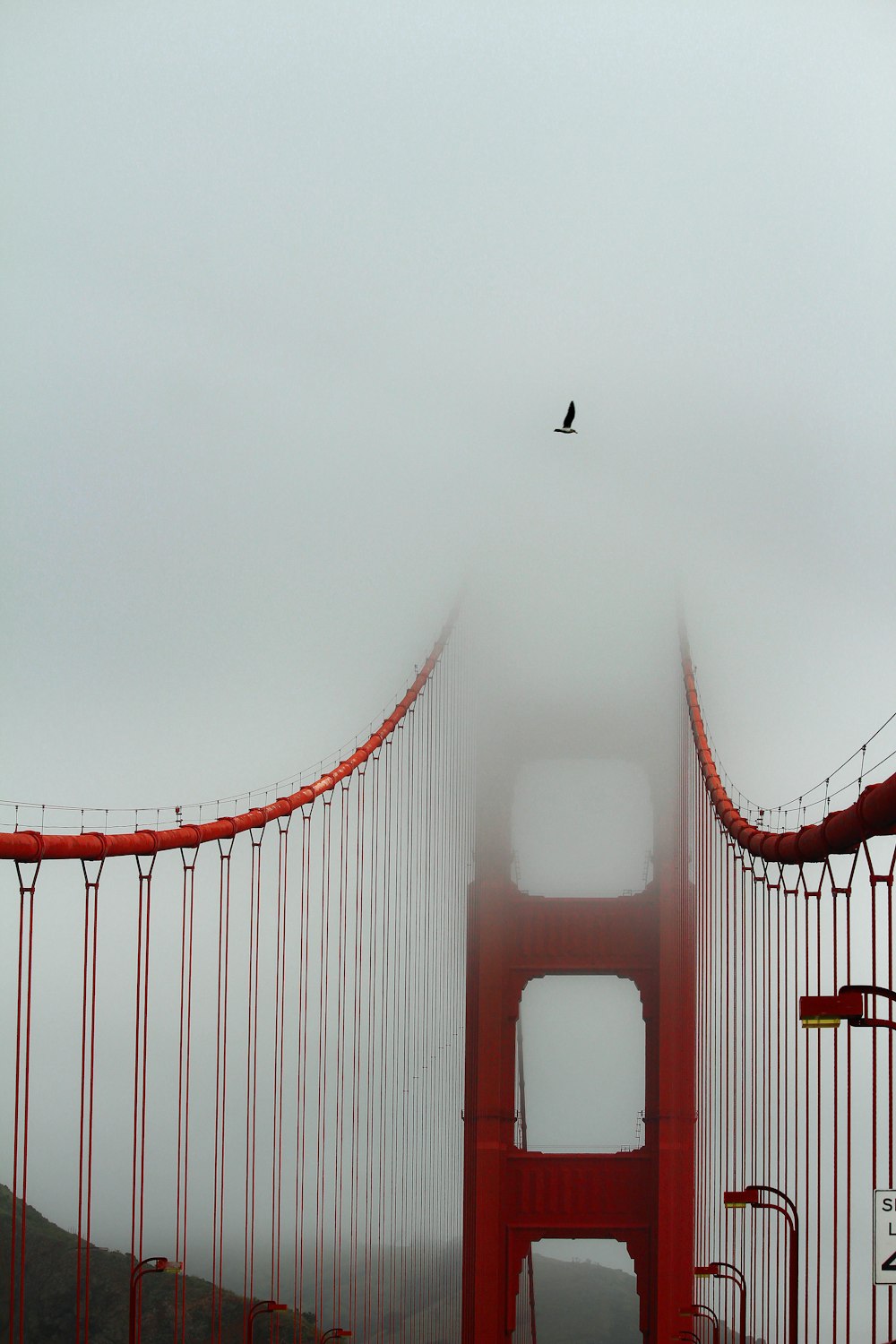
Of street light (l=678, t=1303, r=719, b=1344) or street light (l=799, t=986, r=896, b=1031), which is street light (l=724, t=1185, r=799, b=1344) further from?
street light (l=678, t=1303, r=719, b=1344)

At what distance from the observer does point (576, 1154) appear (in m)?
12.0

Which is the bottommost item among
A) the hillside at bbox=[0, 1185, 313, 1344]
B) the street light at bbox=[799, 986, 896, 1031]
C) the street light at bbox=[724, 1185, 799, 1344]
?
the hillside at bbox=[0, 1185, 313, 1344]

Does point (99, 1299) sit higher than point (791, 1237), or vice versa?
point (791, 1237)

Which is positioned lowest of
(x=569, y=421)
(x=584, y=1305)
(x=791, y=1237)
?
(x=584, y=1305)

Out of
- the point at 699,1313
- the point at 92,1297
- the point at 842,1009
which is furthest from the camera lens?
the point at 92,1297

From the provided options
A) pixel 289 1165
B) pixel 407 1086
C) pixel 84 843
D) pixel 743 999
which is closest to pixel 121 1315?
pixel 289 1165

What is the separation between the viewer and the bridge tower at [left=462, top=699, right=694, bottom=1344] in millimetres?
11602

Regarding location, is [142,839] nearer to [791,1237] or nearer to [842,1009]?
[842,1009]

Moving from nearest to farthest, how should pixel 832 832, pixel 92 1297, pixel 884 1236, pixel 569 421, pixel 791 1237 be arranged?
pixel 884 1236, pixel 832 832, pixel 791 1237, pixel 569 421, pixel 92 1297

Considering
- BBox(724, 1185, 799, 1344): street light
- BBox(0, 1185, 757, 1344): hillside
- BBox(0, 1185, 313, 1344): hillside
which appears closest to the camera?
BBox(724, 1185, 799, 1344): street light

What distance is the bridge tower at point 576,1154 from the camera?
1160 cm

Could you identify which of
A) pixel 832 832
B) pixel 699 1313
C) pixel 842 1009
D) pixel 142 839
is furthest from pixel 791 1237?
pixel 699 1313

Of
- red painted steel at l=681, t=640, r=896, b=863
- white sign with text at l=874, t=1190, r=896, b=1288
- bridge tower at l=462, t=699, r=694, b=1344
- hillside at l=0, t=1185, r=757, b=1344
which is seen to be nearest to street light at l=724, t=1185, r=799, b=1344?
red painted steel at l=681, t=640, r=896, b=863

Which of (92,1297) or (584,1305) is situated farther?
(584,1305)
